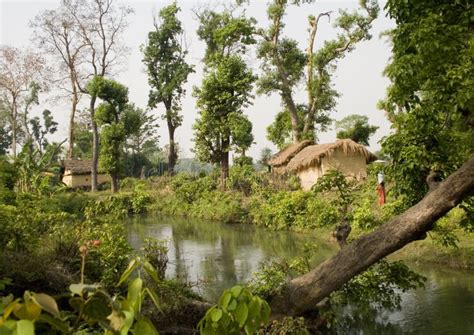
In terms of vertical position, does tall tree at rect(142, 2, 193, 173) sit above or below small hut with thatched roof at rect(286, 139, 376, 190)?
above

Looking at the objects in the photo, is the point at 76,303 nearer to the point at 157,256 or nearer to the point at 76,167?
the point at 157,256

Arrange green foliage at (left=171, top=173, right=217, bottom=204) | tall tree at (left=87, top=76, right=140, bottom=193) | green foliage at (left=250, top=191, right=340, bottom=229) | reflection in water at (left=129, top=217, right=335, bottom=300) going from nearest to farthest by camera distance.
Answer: reflection in water at (left=129, top=217, right=335, bottom=300) < green foliage at (left=250, top=191, right=340, bottom=229) < green foliage at (left=171, top=173, right=217, bottom=204) < tall tree at (left=87, top=76, right=140, bottom=193)

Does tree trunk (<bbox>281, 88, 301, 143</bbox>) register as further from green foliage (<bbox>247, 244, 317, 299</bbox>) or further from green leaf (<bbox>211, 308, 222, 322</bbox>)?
green leaf (<bbox>211, 308, 222, 322</bbox>)

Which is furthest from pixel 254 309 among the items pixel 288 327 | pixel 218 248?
pixel 218 248

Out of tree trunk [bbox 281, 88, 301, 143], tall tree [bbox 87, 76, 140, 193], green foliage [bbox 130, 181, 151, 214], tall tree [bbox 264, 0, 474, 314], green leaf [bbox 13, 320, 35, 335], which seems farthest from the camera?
tall tree [bbox 87, 76, 140, 193]

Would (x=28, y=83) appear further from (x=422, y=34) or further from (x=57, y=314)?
(x=57, y=314)

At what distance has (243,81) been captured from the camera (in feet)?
78.6

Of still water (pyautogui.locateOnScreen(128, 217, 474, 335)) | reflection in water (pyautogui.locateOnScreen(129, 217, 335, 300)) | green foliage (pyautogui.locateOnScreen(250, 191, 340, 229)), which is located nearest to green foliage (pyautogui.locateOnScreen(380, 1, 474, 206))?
still water (pyautogui.locateOnScreen(128, 217, 474, 335))

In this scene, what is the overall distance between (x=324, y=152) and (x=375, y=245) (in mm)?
15640

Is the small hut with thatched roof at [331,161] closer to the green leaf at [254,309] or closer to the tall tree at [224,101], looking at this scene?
the tall tree at [224,101]

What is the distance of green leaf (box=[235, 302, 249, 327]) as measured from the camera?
1.28m

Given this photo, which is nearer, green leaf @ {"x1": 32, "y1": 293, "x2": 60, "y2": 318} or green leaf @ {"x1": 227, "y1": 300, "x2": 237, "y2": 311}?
green leaf @ {"x1": 32, "y1": 293, "x2": 60, "y2": 318}

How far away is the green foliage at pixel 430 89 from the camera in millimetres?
4797

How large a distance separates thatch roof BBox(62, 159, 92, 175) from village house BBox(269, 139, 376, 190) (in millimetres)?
16815
